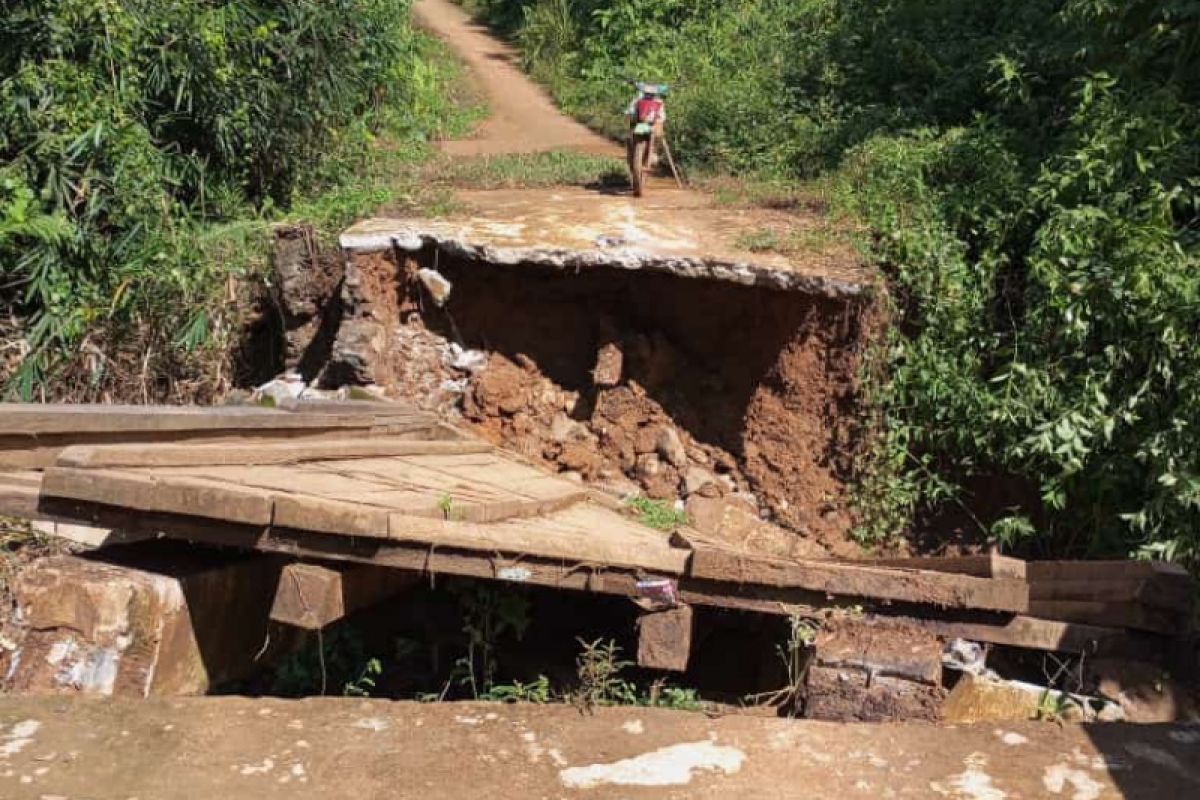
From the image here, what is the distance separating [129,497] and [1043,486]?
4.50 m

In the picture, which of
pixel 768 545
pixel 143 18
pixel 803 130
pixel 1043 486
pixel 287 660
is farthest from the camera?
pixel 803 130

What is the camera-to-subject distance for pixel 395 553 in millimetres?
3475

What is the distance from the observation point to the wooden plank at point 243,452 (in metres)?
3.57

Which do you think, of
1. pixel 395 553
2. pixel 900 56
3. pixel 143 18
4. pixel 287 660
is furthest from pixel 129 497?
pixel 900 56

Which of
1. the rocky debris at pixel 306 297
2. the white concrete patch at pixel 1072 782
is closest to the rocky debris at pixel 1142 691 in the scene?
the white concrete patch at pixel 1072 782

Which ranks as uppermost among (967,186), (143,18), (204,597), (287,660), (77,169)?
(143,18)

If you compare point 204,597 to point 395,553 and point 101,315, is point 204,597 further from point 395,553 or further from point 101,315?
point 101,315

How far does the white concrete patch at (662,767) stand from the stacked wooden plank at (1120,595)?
1.64 meters

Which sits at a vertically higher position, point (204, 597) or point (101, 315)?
point (101, 315)

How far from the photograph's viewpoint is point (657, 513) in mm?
6832

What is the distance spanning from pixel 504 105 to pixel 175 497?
10.4 m

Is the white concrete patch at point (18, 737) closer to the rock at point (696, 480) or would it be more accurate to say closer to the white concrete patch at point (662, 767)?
the white concrete patch at point (662, 767)

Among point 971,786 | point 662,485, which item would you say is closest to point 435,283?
point 662,485

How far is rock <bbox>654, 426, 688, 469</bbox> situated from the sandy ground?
3.95 meters
